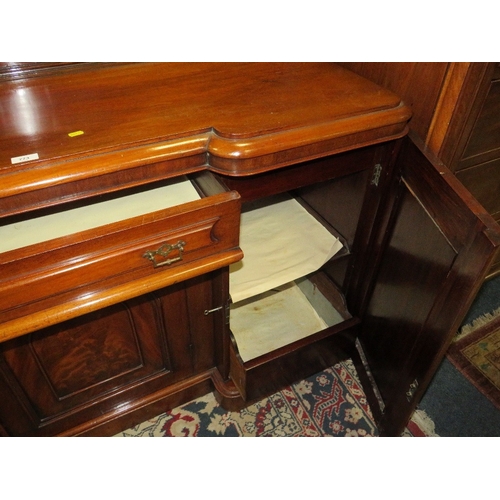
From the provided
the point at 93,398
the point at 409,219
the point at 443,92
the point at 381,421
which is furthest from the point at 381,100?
the point at 93,398

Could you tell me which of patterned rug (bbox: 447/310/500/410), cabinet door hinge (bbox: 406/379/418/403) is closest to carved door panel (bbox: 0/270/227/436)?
cabinet door hinge (bbox: 406/379/418/403)

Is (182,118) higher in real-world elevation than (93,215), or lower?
higher

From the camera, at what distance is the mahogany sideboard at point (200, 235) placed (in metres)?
0.53

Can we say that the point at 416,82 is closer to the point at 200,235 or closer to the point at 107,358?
the point at 200,235

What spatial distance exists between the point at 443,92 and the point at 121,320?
645mm

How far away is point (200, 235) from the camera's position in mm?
576

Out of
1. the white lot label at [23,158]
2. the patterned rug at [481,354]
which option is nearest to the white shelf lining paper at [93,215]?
the white lot label at [23,158]

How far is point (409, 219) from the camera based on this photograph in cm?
72

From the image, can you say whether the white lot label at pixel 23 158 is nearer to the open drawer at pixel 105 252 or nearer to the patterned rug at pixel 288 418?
the open drawer at pixel 105 252

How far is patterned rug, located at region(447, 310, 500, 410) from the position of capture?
3.43 ft

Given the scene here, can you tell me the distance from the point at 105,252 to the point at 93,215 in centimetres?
14

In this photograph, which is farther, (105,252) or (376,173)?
(376,173)

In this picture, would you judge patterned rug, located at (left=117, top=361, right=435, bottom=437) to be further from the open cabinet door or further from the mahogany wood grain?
the mahogany wood grain

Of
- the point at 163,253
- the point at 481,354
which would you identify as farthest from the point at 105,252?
the point at 481,354
